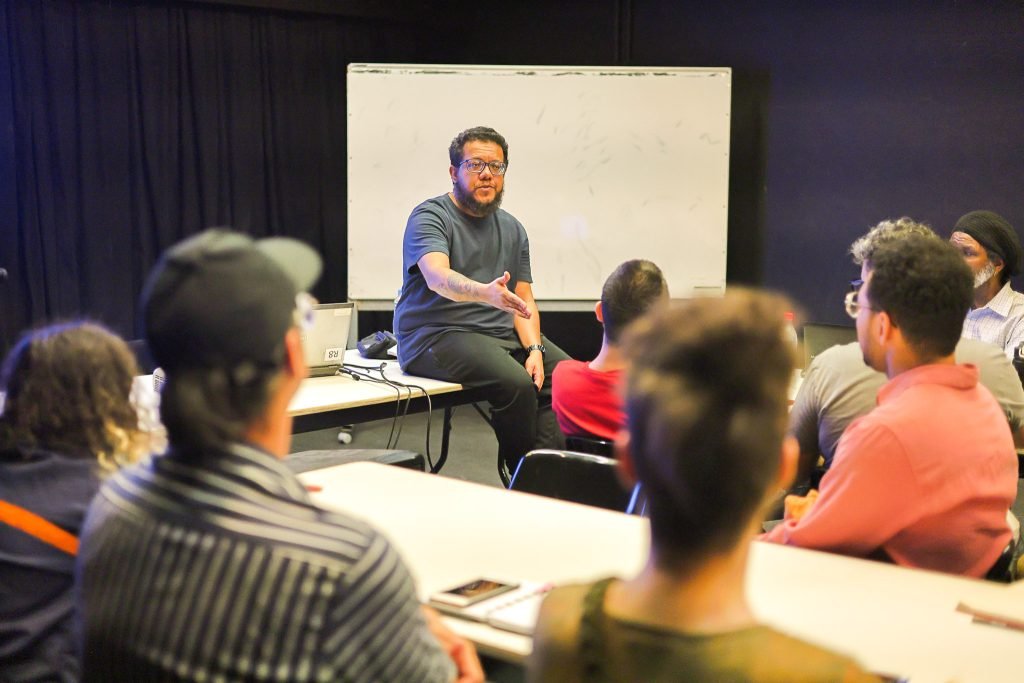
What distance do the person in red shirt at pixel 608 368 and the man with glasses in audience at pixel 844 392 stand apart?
0.50 metres

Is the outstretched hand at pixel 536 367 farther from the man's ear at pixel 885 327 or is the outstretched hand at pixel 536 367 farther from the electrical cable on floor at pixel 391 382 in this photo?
the man's ear at pixel 885 327

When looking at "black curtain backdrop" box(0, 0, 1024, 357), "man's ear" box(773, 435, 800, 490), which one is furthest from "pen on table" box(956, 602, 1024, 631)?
"black curtain backdrop" box(0, 0, 1024, 357)

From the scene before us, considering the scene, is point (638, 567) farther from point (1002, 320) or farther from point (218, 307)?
point (1002, 320)

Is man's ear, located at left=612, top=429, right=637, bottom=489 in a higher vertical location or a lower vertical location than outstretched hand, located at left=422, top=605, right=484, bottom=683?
higher

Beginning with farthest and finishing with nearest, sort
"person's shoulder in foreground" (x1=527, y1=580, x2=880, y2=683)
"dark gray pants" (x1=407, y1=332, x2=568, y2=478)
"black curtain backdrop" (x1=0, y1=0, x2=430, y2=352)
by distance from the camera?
"black curtain backdrop" (x1=0, y1=0, x2=430, y2=352) < "dark gray pants" (x1=407, y1=332, x2=568, y2=478) < "person's shoulder in foreground" (x1=527, y1=580, x2=880, y2=683)

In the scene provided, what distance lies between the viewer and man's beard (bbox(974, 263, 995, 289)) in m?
3.99

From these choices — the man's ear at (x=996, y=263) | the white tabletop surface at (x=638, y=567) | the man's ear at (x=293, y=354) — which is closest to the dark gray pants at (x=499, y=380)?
the white tabletop surface at (x=638, y=567)

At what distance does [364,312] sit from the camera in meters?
6.79

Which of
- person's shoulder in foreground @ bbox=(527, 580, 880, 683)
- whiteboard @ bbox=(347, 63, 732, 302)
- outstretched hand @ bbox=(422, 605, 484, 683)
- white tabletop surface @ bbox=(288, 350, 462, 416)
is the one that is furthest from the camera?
whiteboard @ bbox=(347, 63, 732, 302)

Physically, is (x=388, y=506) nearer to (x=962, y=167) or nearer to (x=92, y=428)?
(x=92, y=428)

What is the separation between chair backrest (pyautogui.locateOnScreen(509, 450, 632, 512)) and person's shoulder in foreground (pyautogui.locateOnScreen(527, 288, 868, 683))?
1515 millimetres

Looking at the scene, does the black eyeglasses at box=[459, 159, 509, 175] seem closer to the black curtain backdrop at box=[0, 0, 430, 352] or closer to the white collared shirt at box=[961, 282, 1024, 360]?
the white collared shirt at box=[961, 282, 1024, 360]

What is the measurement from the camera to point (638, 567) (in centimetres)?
187

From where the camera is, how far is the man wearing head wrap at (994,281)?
3945 mm
